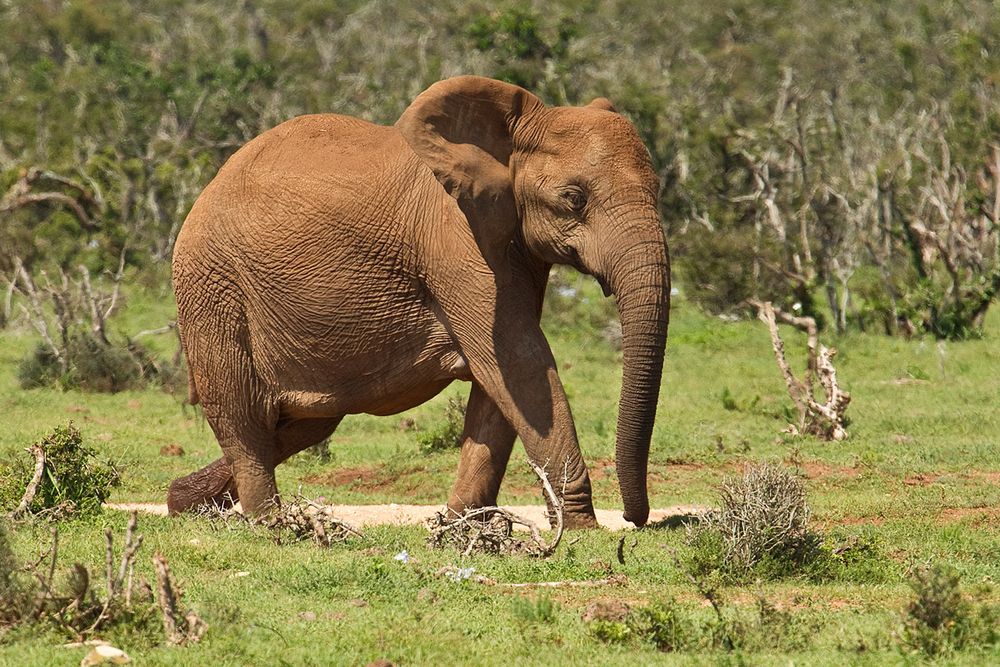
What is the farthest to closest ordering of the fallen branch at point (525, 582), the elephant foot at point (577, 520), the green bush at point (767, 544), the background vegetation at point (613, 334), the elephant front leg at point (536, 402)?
the elephant foot at point (577, 520) < the elephant front leg at point (536, 402) < the green bush at point (767, 544) < the fallen branch at point (525, 582) < the background vegetation at point (613, 334)

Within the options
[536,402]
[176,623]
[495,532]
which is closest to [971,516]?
[536,402]

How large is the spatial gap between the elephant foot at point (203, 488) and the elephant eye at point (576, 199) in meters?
3.21

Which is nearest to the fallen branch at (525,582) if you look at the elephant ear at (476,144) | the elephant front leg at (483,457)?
the elephant front leg at (483,457)

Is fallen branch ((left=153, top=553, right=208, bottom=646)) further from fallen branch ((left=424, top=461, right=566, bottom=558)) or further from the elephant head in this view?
the elephant head

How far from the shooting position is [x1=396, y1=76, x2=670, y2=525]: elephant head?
8.30 meters

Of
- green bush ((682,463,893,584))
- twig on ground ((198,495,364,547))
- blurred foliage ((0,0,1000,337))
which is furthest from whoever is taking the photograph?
blurred foliage ((0,0,1000,337))

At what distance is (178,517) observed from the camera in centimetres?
970

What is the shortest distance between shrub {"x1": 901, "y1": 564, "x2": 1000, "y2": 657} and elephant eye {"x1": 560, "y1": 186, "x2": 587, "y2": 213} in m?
3.08

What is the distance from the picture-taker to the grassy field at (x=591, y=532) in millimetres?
6156

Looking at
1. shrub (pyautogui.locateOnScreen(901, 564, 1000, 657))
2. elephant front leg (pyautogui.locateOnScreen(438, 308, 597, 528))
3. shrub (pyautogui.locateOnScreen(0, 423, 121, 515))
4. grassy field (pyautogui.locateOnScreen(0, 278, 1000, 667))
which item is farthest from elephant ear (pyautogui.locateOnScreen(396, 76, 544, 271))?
shrub (pyautogui.locateOnScreen(901, 564, 1000, 657))

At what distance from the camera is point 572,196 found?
853 cm

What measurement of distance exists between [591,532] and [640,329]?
48.2 inches

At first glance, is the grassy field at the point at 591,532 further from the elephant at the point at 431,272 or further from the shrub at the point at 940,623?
the elephant at the point at 431,272

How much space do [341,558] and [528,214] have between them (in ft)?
7.15
